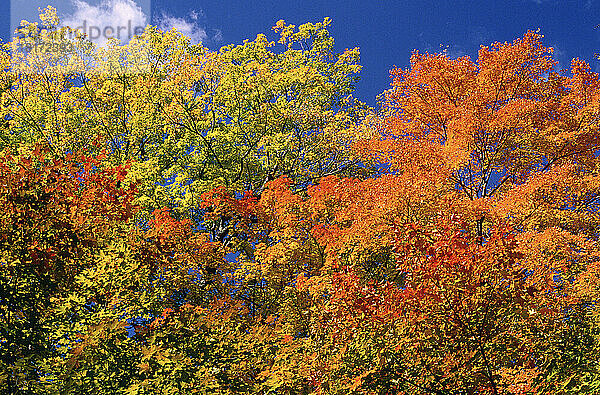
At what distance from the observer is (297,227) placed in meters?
14.8

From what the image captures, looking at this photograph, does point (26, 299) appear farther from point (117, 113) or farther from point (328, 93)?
point (328, 93)

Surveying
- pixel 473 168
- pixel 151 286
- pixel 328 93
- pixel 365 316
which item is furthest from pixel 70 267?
pixel 328 93

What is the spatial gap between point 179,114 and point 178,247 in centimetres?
915

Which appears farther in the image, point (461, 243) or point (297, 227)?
point (297, 227)

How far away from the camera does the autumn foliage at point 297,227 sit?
9102mm

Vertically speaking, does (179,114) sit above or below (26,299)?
above

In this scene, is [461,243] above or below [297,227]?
below

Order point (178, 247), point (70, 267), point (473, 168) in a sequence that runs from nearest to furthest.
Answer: point (70, 267)
point (178, 247)
point (473, 168)

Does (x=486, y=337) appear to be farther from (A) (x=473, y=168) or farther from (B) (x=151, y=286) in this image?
(A) (x=473, y=168)

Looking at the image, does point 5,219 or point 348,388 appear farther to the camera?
point 348,388

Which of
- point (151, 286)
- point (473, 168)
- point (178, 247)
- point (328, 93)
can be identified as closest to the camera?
point (151, 286)

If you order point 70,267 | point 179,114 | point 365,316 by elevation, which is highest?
point 179,114

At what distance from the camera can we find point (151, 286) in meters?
12.0

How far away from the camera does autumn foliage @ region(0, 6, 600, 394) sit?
9.10m
